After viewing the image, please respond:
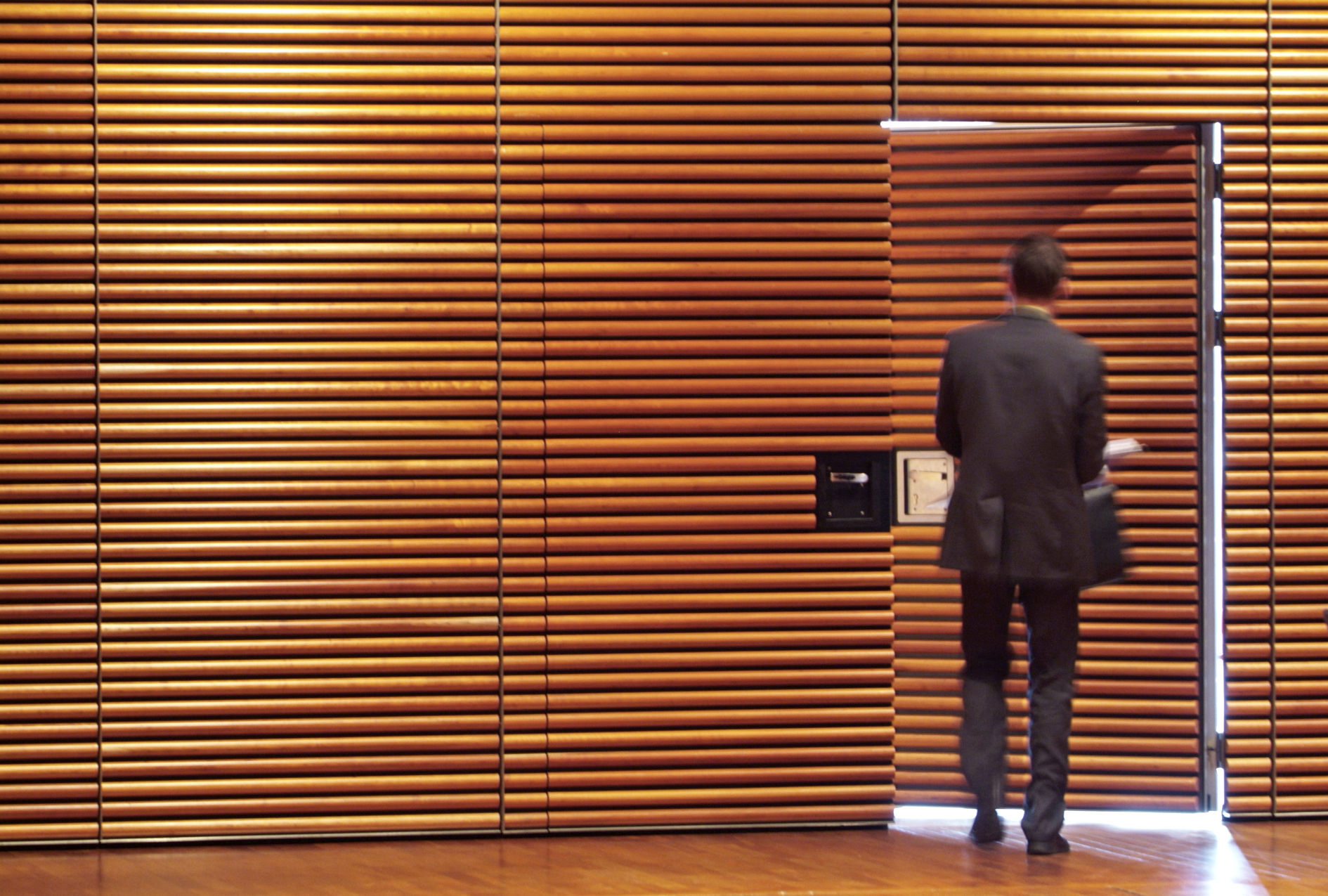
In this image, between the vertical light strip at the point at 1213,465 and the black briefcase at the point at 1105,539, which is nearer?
the black briefcase at the point at 1105,539

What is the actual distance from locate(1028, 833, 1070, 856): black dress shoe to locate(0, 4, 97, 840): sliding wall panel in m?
3.08

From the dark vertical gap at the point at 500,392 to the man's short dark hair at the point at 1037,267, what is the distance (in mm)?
1732

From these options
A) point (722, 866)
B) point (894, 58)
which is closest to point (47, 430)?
point (722, 866)

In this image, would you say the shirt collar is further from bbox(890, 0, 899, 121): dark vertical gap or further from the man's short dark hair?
bbox(890, 0, 899, 121): dark vertical gap

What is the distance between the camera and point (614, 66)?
185 inches

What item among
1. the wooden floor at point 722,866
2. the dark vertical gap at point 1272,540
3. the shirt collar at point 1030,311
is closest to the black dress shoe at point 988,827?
the wooden floor at point 722,866

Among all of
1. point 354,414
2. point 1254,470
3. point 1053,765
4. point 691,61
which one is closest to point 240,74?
point 354,414

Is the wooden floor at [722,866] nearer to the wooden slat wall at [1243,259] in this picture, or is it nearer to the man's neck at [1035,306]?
the wooden slat wall at [1243,259]

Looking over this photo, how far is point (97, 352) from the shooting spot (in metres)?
4.55

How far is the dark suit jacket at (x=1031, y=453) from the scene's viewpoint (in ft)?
13.0

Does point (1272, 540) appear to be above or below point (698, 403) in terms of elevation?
below

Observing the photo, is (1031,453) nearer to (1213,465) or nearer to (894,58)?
(1213,465)

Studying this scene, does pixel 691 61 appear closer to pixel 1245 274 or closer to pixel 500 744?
pixel 1245 274

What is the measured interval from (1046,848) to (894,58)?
2.72m
